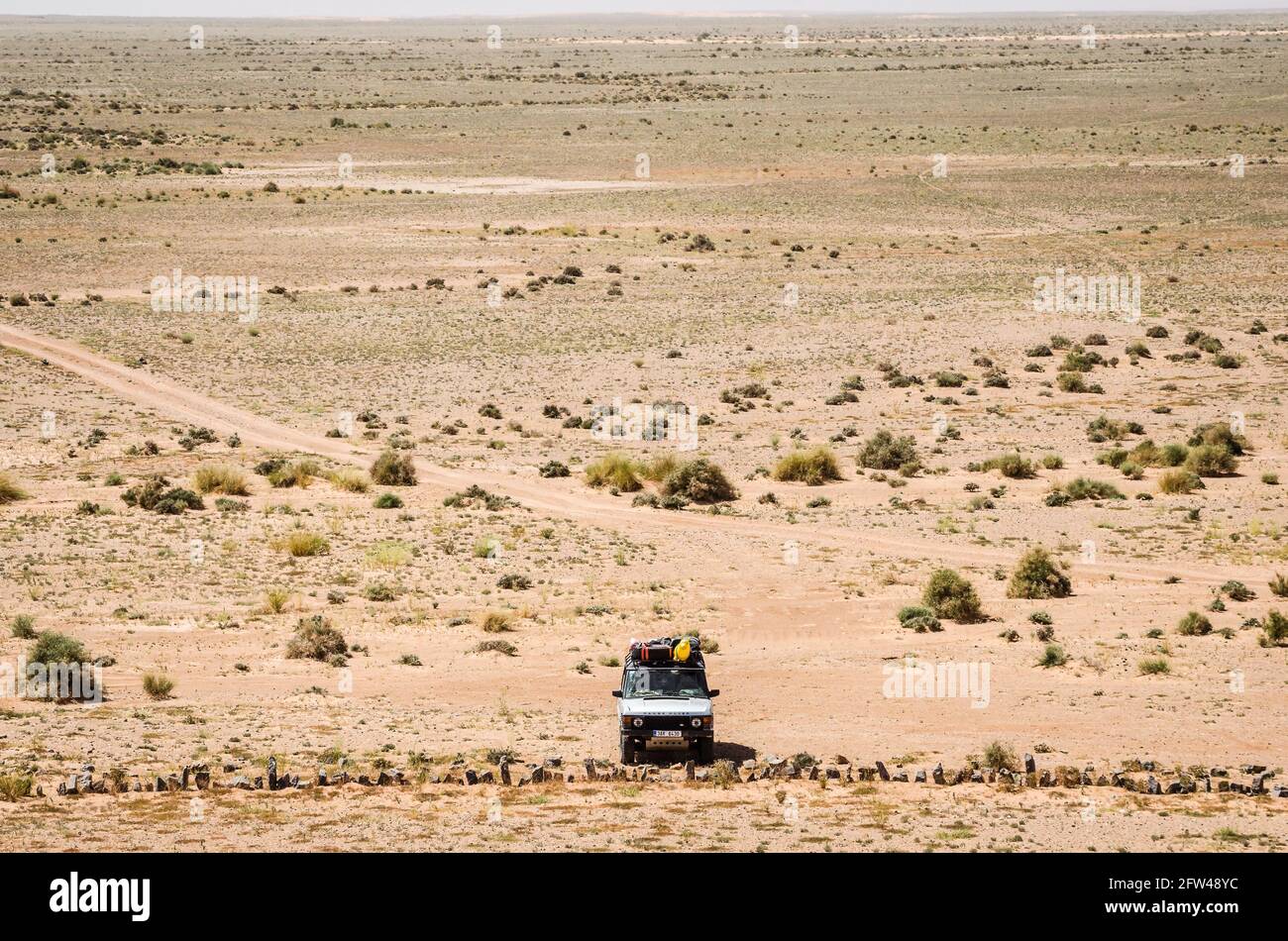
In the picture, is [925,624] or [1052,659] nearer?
[1052,659]

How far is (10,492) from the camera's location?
3400 centimetres

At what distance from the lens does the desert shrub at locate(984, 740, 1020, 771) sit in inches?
752

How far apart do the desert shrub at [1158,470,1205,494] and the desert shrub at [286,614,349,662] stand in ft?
66.2

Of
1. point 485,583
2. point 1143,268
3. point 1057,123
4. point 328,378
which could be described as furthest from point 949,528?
point 1057,123

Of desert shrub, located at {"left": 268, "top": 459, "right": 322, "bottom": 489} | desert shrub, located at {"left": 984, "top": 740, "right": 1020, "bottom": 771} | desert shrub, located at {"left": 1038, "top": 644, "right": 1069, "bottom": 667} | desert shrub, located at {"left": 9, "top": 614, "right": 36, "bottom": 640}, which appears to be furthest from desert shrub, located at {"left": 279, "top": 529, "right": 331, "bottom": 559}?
desert shrub, located at {"left": 984, "top": 740, "right": 1020, "bottom": 771}

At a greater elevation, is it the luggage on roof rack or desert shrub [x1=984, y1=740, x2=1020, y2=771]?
the luggage on roof rack

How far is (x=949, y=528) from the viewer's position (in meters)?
32.7

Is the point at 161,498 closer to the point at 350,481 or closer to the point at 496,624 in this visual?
the point at 350,481

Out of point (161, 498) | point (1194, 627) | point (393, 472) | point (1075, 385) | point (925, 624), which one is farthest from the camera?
point (1075, 385)

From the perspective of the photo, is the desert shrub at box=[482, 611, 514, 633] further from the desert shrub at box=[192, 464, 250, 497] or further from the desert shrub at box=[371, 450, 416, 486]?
the desert shrub at box=[192, 464, 250, 497]

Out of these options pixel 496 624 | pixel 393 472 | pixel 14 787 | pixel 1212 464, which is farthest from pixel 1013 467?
pixel 14 787

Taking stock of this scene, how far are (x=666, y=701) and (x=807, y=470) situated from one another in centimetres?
1849

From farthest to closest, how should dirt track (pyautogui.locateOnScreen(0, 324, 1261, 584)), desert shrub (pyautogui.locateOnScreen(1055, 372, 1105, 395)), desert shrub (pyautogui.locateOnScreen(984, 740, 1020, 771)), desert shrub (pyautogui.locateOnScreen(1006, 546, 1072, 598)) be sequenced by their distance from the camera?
1. desert shrub (pyautogui.locateOnScreen(1055, 372, 1105, 395))
2. dirt track (pyautogui.locateOnScreen(0, 324, 1261, 584))
3. desert shrub (pyautogui.locateOnScreen(1006, 546, 1072, 598))
4. desert shrub (pyautogui.locateOnScreen(984, 740, 1020, 771))
